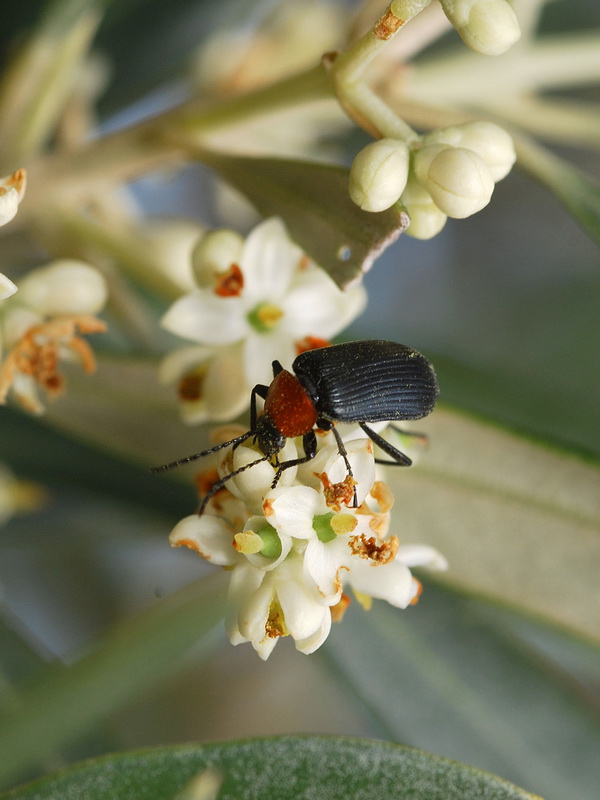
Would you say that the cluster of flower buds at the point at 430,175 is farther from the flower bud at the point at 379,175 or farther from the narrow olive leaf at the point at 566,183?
the narrow olive leaf at the point at 566,183

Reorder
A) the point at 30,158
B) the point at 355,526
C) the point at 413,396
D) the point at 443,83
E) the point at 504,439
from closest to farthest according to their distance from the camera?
the point at 355,526
the point at 413,396
the point at 504,439
the point at 30,158
the point at 443,83

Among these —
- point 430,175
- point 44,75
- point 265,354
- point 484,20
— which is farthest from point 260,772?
point 44,75

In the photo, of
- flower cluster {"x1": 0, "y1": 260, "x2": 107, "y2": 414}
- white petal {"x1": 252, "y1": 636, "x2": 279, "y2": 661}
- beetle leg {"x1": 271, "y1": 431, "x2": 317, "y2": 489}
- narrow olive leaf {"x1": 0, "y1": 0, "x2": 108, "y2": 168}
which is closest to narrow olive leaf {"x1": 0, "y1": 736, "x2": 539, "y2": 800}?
white petal {"x1": 252, "y1": 636, "x2": 279, "y2": 661}

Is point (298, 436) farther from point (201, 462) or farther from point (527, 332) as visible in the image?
point (527, 332)

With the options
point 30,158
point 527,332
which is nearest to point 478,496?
point 30,158

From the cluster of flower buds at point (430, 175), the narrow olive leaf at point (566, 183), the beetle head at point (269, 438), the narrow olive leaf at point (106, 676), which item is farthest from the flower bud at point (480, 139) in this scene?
the narrow olive leaf at point (106, 676)

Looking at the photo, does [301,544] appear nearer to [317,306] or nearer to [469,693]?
[317,306]

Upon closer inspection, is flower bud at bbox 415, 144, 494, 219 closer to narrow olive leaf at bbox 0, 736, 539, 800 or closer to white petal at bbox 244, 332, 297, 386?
white petal at bbox 244, 332, 297, 386
